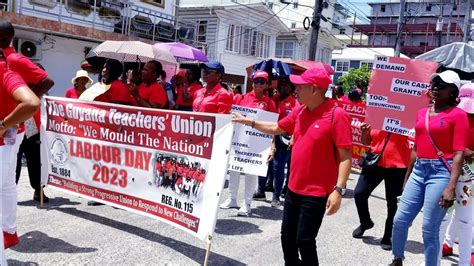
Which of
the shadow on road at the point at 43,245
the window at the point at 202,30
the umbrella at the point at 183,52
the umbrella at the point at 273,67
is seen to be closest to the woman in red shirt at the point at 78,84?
the shadow on road at the point at 43,245

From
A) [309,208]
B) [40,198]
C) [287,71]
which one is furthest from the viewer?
[287,71]

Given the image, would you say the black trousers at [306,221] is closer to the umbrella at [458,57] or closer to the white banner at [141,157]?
the white banner at [141,157]

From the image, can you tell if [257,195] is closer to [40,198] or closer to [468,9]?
[40,198]

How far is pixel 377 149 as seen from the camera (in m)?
5.39

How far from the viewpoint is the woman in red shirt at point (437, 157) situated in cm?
378

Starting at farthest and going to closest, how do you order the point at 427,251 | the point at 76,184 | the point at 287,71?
the point at 287,71, the point at 76,184, the point at 427,251

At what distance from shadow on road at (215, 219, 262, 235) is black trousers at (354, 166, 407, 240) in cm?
130

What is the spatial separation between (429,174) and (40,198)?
458 cm

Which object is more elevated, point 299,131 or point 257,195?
point 299,131

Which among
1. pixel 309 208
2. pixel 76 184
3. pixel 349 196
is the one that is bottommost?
pixel 349 196

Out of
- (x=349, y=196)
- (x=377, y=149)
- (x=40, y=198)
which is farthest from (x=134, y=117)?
(x=349, y=196)

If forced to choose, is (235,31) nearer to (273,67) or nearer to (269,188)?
(273,67)

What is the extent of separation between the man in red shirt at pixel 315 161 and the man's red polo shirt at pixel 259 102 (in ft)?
9.16

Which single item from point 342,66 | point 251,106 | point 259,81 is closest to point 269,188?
point 251,106
